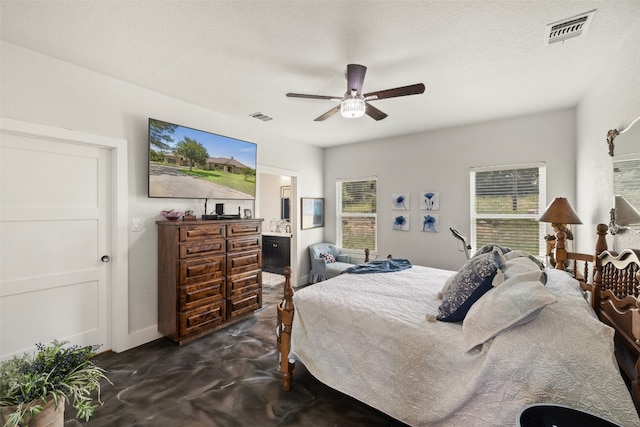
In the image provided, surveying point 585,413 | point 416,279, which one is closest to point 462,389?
point 585,413

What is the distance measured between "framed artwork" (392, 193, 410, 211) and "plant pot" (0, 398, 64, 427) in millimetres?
4546

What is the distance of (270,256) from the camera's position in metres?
6.32

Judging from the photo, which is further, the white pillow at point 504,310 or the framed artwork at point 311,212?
the framed artwork at point 311,212

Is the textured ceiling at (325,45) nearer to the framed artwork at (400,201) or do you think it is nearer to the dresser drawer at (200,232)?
the dresser drawer at (200,232)

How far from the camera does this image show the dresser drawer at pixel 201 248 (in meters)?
3.05

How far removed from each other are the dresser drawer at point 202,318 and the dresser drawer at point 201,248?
2.02ft

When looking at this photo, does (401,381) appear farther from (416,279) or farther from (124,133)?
(124,133)

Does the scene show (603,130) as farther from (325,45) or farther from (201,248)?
(201,248)

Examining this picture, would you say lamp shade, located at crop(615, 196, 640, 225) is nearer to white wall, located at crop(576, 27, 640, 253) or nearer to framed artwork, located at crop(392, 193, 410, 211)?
white wall, located at crop(576, 27, 640, 253)

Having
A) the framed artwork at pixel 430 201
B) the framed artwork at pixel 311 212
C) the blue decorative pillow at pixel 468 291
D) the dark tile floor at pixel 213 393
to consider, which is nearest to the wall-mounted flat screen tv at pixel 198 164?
the framed artwork at pixel 311 212

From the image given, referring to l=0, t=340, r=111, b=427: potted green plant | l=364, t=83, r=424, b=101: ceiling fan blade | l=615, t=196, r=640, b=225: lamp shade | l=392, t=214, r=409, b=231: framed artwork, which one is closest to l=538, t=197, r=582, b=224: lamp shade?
l=615, t=196, r=640, b=225: lamp shade

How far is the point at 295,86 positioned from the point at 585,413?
10.1 ft

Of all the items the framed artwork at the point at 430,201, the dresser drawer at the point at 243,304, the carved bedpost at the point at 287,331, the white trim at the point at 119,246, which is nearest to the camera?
the carved bedpost at the point at 287,331

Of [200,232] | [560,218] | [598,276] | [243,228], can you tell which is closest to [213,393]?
[200,232]
